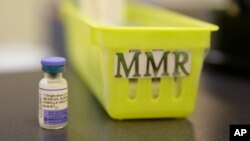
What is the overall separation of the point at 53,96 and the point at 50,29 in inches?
52.5

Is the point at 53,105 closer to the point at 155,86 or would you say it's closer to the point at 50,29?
the point at 155,86

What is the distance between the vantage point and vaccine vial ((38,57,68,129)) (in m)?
0.59

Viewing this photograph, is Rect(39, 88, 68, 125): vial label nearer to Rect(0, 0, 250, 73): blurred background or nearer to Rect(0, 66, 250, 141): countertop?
Rect(0, 66, 250, 141): countertop

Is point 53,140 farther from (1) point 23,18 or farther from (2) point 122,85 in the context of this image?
(1) point 23,18

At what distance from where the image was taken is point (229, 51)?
0.92m

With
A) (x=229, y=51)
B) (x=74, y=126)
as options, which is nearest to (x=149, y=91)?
(x=74, y=126)

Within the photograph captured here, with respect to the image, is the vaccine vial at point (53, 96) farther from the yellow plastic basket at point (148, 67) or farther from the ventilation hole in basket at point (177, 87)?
the ventilation hole in basket at point (177, 87)

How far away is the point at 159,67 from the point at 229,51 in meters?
0.35

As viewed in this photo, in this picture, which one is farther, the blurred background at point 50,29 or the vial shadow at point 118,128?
the blurred background at point 50,29

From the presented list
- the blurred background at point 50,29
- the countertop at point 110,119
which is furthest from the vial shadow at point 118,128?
the blurred background at point 50,29

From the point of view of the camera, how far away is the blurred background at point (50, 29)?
91cm

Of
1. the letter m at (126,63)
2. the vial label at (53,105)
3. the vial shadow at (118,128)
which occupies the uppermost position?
the letter m at (126,63)

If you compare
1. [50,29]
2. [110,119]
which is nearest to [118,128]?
[110,119]

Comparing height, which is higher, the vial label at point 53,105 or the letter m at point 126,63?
the letter m at point 126,63
